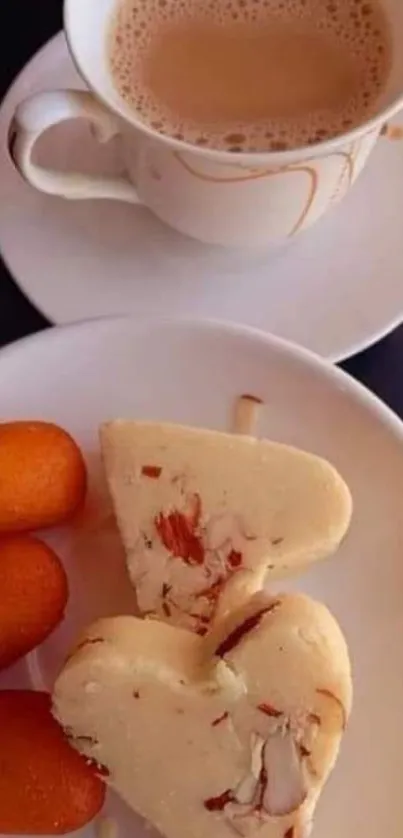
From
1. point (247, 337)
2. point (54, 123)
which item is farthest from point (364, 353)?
point (54, 123)

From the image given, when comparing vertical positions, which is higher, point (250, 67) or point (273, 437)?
point (250, 67)

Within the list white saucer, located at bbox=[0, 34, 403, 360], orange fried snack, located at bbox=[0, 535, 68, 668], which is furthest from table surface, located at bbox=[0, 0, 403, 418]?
orange fried snack, located at bbox=[0, 535, 68, 668]

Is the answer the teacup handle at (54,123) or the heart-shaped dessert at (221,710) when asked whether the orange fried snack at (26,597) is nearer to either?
the heart-shaped dessert at (221,710)

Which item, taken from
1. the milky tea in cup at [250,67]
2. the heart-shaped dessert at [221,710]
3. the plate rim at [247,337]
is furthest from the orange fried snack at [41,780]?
the milky tea in cup at [250,67]

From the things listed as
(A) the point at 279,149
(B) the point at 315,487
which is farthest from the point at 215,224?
(B) the point at 315,487

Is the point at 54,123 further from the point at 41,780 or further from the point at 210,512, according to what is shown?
the point at 41,780

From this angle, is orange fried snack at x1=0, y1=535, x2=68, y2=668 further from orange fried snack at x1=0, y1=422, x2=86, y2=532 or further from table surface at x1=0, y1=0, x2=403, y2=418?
table surface at x1=0, y1=0, x2=403, y2=418
